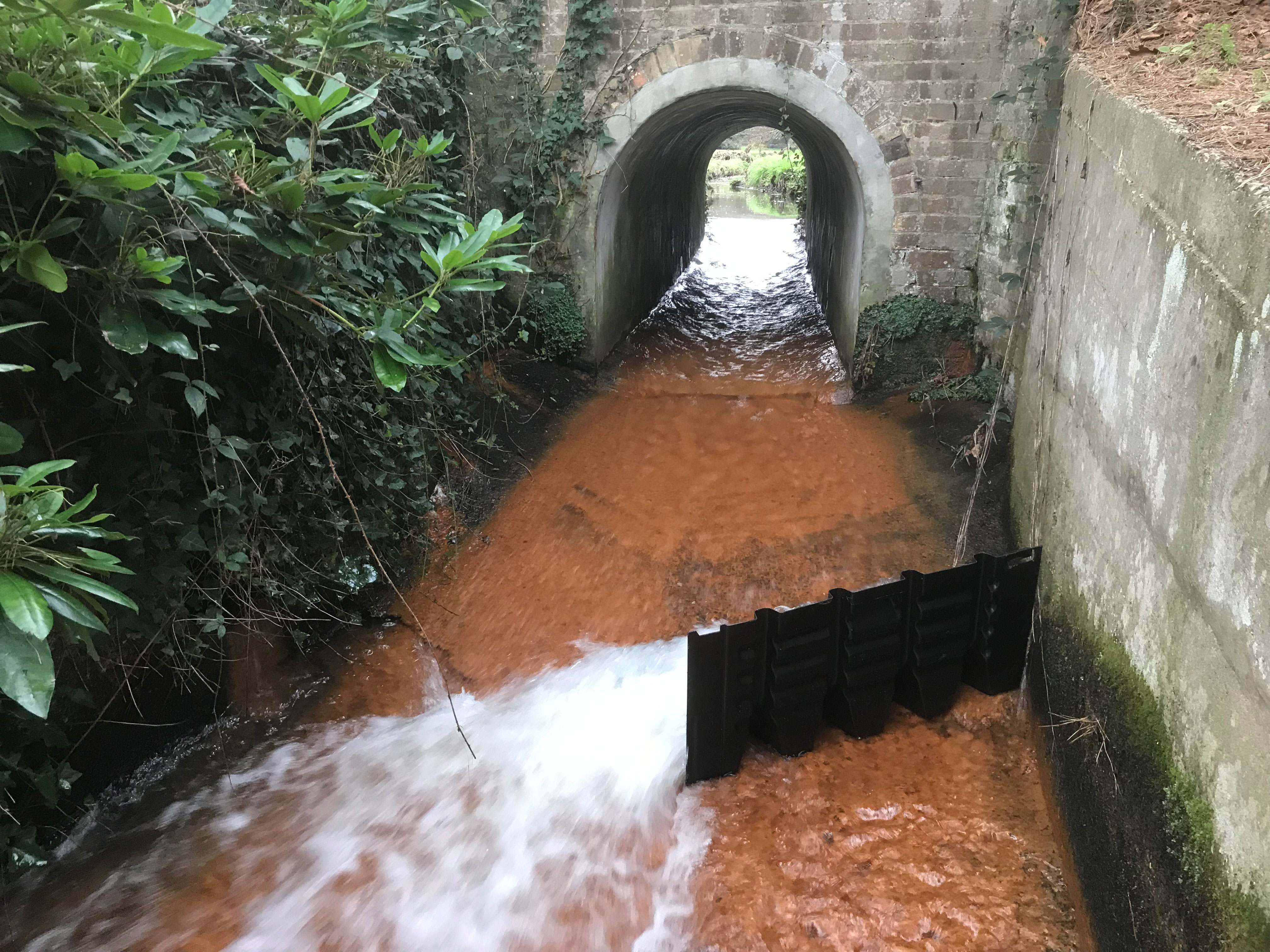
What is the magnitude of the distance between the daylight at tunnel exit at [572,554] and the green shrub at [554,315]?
958mm

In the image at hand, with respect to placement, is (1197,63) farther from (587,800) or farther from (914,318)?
(587,800)

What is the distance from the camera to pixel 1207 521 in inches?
97.3

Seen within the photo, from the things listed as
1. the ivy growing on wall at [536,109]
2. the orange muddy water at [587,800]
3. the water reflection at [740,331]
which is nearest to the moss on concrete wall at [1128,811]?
the orange muddy water at [587,800]

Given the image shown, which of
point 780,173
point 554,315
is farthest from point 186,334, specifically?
point 780,173

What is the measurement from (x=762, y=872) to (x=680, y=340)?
731 cm

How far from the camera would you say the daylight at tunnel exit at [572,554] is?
2.49 meters

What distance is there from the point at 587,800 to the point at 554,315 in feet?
16.3

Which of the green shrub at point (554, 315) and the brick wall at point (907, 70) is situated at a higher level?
the brick wall at point (907, 70)

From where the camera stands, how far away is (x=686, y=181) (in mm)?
13453

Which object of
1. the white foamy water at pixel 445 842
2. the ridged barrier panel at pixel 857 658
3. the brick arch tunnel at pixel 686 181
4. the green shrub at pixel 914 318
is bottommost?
the white foamy water at pixel 445 842

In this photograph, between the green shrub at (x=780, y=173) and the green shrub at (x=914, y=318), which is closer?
the green shrub at (x=914, y=318)

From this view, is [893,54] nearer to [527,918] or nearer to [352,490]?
[352,490]

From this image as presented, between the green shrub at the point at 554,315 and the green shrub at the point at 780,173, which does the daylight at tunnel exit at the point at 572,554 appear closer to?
the green shrub at the point at 554,315

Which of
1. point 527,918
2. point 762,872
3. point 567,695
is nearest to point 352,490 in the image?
point 567,695
